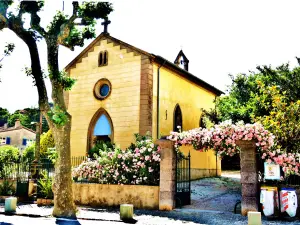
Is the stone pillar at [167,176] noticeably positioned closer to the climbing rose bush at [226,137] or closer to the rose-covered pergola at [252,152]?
the climbing rose bush at [226,137]

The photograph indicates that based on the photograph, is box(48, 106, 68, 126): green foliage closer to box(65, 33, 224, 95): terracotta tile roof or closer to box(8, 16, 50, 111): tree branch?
box(8, 16, 50, 111): tree branch

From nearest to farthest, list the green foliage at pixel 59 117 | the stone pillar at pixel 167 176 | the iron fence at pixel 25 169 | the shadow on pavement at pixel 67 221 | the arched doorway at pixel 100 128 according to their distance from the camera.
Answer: the shadow on pavement at pixel 67 221 → the green foliage at pixel 59 117 → the stone pillar at pixel 167 176 → the iron fence at pixel 25 169 → the arched doorway at pixel 100 128

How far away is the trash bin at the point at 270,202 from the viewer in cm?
898

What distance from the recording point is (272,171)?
9.38m

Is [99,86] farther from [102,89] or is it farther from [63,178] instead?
[63,178]

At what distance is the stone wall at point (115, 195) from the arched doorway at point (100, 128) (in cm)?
659

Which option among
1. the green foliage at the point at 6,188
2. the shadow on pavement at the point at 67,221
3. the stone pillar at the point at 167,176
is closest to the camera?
the shadow on pavement at the point at 67,221

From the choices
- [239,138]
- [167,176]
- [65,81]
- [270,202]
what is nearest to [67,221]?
[167,176]

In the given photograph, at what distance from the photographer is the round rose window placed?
63.5 feet

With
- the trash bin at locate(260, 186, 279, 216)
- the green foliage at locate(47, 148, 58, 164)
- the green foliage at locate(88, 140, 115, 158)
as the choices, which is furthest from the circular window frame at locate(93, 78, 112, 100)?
the trash bin at locate(260, 186, 279, 216)

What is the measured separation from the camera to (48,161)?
14.4 metres

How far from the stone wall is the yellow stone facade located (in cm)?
575

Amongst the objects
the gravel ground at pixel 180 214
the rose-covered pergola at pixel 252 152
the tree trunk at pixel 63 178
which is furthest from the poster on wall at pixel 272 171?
the tree trunk at pixel 63 178

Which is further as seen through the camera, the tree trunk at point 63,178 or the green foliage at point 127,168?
the green foliage at point 127,168
